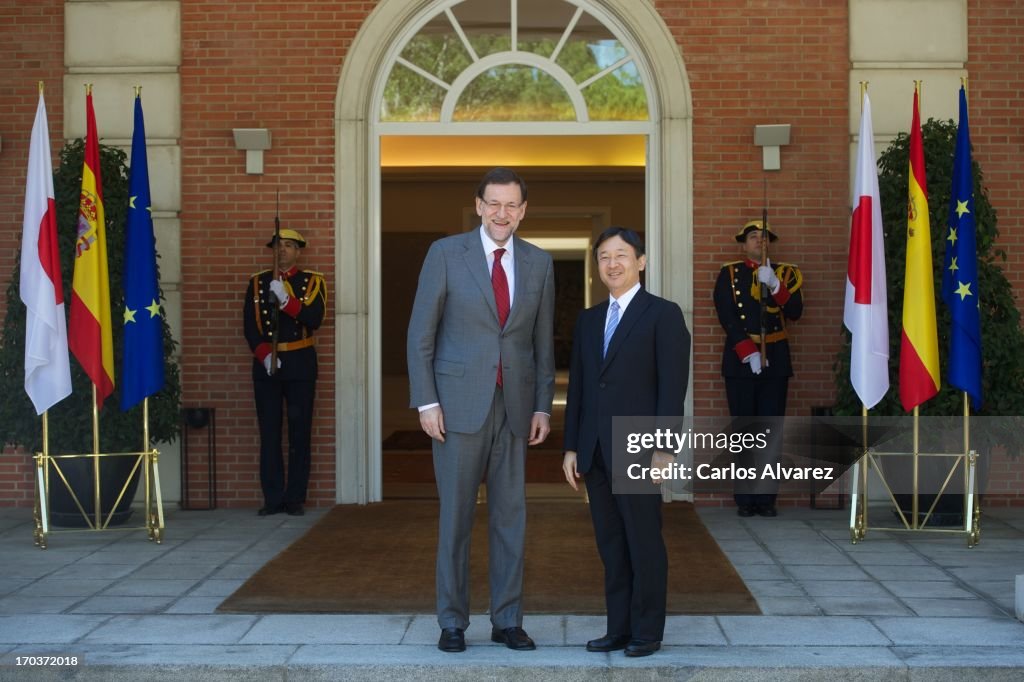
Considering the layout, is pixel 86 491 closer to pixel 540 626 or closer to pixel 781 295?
pixel 540 626

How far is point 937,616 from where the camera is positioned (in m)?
5.23

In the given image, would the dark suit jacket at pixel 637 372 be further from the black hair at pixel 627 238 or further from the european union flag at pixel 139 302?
the european union flag at pixel 139 302

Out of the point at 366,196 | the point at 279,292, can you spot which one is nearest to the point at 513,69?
the point at 366,196

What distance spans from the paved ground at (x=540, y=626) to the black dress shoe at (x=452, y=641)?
44 mm

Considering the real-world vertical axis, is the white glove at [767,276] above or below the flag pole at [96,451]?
above

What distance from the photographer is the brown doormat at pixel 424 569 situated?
5.51 meters

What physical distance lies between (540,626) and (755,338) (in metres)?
3.57

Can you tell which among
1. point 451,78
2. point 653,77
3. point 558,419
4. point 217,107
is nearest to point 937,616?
point 653,77

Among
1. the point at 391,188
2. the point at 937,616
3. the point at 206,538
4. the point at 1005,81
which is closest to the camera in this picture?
the point at 937,616

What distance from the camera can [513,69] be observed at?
28.7ft

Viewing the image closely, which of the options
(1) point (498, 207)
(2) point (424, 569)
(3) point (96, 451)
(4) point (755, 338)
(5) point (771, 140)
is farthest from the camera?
(5) point (771, 140)

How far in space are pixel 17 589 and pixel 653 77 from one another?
5.21m

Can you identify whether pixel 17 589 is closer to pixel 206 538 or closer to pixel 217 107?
pixel 206 538

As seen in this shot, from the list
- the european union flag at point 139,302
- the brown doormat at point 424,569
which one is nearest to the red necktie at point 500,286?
the brown doormat at point 424,569
